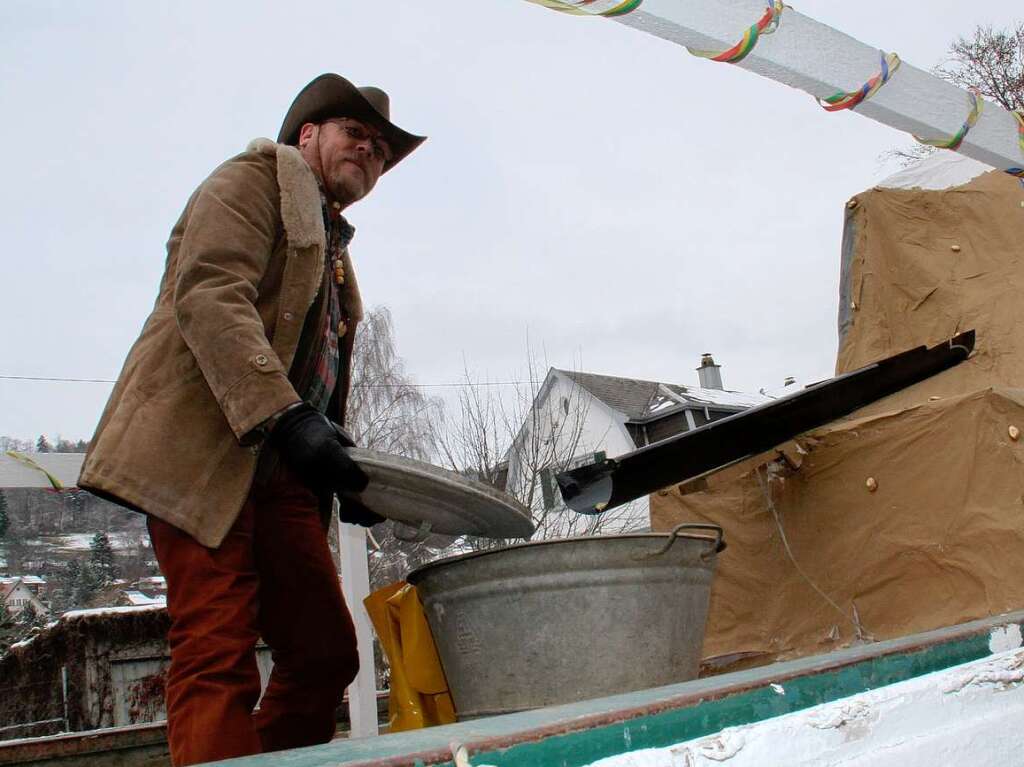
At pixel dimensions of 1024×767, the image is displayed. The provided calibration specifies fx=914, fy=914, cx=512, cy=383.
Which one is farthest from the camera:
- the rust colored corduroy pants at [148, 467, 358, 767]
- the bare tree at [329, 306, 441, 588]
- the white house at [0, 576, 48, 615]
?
the white house at [0, 576, 48, 615]

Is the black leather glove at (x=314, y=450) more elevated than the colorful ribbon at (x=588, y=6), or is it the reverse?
the colorful ribbon at (x=588, y=6)

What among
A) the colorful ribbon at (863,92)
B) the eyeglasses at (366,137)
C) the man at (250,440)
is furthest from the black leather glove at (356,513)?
the colorful ribbon at (863,92)

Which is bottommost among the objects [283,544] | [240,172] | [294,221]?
[283,544]

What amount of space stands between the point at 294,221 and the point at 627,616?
109cm

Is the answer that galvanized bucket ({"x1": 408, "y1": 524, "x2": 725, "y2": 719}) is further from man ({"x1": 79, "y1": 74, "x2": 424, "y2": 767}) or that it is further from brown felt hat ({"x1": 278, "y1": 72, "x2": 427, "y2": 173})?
brown felt hat ({"x1": 278, "y1": 72, "x2": 427, "y2": 173})

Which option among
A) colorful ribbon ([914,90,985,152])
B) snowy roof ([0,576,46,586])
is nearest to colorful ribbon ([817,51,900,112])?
colorful ribbon ([914,90,985,152])

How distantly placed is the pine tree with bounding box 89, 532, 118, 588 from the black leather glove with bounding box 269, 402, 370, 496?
30.4m

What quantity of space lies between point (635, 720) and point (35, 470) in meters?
3.91

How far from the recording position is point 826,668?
3.40 ft

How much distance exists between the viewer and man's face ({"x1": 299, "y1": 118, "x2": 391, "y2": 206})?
7.32 feet

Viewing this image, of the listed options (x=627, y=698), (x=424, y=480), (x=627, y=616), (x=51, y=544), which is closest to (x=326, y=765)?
(x=627, y=698)

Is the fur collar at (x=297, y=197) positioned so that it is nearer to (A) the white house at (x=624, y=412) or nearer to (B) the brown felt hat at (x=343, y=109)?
(B) the brown felt hat at (x=343, y=109)

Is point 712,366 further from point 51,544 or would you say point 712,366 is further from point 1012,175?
point 1012,175

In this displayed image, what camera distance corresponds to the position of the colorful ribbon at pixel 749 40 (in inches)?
97.4
